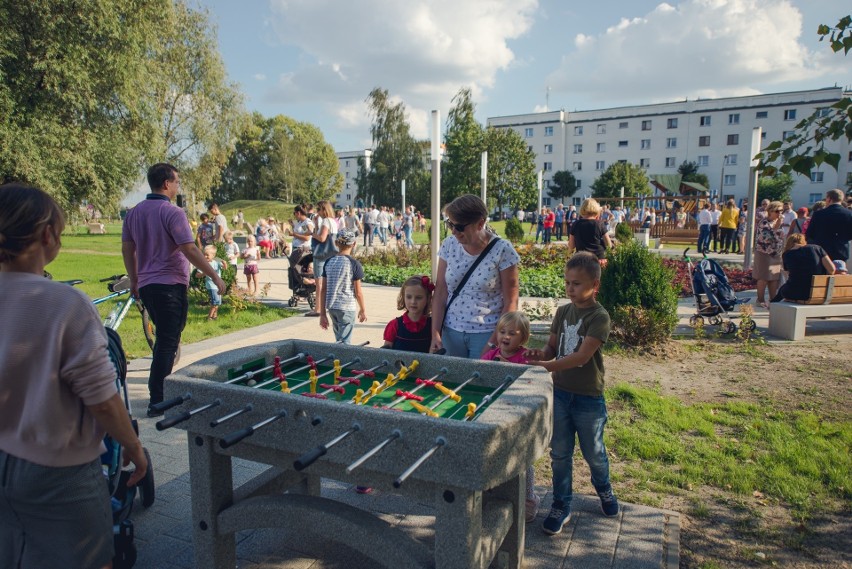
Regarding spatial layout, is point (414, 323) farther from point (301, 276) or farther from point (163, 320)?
point (301, 276)

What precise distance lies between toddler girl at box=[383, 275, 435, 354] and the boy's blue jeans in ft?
3.81

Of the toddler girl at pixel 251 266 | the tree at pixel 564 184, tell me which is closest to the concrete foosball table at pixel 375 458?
the toddler girl at pixel 251 266

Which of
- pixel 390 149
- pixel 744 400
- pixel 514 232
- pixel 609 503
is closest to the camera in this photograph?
pixel 609 503

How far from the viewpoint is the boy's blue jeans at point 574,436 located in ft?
11.0

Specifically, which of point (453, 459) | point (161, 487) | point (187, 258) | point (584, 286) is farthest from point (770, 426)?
point (187, 258)

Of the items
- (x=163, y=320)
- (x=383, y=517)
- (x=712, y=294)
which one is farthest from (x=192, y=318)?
(x=712, y=294)

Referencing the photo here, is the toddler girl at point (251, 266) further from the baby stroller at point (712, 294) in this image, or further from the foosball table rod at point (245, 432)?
the foosball table rod at point (245, 432)

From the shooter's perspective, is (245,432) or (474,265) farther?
(474,265)

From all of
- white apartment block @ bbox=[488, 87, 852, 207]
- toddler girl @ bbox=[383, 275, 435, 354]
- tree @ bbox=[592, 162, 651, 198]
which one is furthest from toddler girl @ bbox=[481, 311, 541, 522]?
white apartment block @ bbox=[488, 87, 852, 207]

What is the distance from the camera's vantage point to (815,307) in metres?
8.20

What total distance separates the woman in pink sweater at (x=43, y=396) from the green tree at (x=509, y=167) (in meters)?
42.8

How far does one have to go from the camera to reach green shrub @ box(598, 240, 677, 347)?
7.25 meters

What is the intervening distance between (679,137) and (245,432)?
75.2 m

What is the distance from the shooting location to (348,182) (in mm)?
117062
